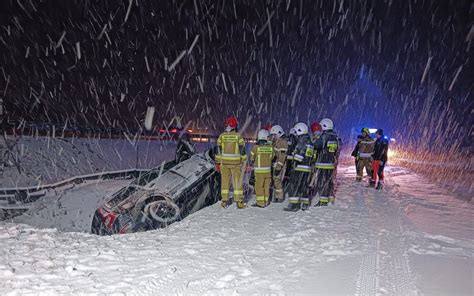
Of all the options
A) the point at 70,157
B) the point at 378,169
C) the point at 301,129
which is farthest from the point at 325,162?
the point at 70,157

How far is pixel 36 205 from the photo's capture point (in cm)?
899

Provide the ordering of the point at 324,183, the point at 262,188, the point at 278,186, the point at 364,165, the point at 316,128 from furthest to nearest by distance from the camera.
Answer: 1. the point at 364,165
2. the point at 278,186
3. the point at 316,128
4. the point at 324,183
5. the point at 262,188

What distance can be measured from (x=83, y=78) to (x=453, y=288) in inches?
1093

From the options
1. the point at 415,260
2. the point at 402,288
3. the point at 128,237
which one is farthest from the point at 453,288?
the point at 128,237

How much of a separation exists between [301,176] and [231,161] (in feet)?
4.94

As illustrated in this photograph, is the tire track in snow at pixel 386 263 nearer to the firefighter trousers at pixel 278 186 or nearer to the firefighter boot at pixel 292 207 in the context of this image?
the firefighter boot at pixel 292 207

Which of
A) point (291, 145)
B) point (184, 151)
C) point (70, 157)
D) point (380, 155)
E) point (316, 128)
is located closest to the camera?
point (316, 128)

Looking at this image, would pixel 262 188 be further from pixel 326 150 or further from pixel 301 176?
pixel 326 150

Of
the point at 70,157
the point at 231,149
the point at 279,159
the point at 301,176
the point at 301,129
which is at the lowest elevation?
the point at 70,157

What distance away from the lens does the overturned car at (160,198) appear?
6125 millimetres

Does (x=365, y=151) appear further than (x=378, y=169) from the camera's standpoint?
Yes

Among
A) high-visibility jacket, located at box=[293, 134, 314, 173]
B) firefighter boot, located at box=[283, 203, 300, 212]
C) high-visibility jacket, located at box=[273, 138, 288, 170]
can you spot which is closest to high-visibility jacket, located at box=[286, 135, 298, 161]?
high-visibility jacket, located at box=[273, 138, 288, 170]

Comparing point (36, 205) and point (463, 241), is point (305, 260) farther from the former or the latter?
point (36, 205)

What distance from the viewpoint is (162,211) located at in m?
6.39
